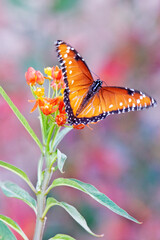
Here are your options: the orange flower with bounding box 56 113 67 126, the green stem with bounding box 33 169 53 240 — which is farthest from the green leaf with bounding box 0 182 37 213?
the orange flower with bounding box 56 113 67 126

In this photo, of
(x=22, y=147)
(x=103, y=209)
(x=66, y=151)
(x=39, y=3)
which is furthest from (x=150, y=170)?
(x=39, y=3)

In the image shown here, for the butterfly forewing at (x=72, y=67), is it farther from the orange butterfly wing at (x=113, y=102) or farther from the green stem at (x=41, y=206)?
the green stem at (x=41, y=206)

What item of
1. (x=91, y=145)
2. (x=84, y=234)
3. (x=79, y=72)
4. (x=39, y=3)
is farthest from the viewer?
(x=39, y=3)

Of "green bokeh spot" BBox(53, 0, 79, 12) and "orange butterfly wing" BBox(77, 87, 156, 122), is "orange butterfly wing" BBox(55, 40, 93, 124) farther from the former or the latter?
"green bokeh spot" BBox(53, 0, 79, 12)

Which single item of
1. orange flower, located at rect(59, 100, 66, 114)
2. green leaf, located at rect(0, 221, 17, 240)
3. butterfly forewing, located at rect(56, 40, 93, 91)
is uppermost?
butterfly forewing, located at rect(56, 40, 93, 91)

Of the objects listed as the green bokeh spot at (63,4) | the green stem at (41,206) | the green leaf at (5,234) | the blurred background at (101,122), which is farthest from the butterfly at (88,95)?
the green bokeh spot at (63,4)

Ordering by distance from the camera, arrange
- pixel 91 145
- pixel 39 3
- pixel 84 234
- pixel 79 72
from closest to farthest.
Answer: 1. pixel 79 72
2. pixel 84 234
3. pixel 91 145
4. pixel 39 3

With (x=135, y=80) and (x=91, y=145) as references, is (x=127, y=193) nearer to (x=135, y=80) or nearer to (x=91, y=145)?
(x=91, y=145)
